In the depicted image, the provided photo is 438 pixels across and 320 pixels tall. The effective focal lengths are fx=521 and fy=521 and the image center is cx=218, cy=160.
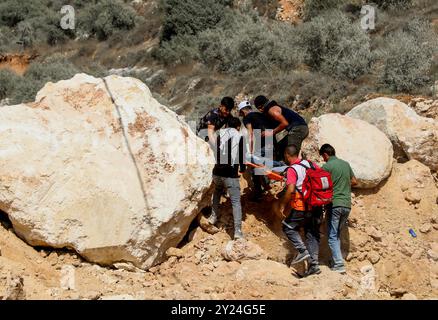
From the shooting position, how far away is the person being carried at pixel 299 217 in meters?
5.65

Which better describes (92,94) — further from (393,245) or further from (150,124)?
(393,245)

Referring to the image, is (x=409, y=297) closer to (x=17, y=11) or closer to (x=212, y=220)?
(x=212, y=220)

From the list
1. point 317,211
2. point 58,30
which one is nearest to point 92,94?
point 317,211

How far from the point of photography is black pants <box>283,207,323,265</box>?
5.70 m

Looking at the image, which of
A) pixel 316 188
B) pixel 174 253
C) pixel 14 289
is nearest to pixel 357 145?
pixel 316 188

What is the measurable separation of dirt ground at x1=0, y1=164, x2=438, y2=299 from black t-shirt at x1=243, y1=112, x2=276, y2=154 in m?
0.75

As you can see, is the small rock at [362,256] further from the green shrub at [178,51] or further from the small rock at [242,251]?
the green shrub at [178,51]

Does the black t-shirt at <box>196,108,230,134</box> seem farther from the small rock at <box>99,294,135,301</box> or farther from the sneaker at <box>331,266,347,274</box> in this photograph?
the small rock at <box>99,294,135,301</box>

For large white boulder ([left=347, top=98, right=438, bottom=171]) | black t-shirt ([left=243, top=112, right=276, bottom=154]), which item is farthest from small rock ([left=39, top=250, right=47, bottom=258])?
large white boulder ([left=347, top=98, right=438, bottom=171])

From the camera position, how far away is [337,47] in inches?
604

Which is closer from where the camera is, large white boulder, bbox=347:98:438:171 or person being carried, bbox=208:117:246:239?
person being carried, bbox=208:117:246:239

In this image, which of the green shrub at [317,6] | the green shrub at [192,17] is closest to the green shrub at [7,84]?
the green shrub at [192,17]

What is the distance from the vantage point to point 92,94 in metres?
6.34

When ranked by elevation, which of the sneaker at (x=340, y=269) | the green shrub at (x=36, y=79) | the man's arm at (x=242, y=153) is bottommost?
the green shrub at (x=36, y=79)
